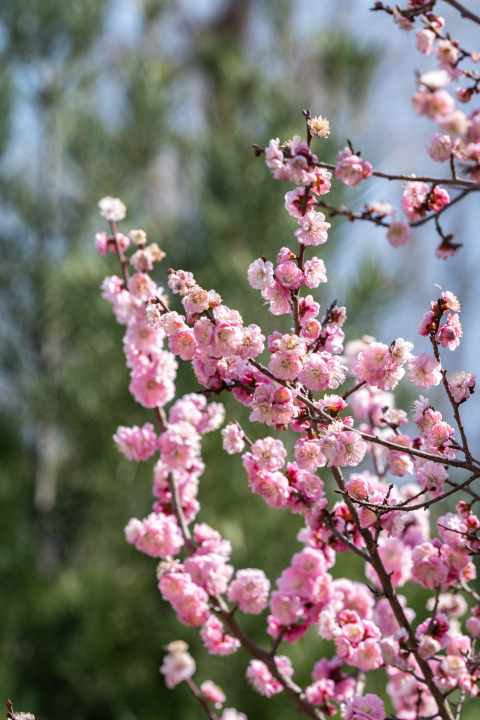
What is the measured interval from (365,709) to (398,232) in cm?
46

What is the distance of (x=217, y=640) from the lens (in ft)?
2.27

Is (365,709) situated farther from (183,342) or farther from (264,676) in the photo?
(183,342)

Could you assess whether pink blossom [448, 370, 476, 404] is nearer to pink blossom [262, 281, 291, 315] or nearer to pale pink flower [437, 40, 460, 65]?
pink blossom [262, 281, 291, 315]

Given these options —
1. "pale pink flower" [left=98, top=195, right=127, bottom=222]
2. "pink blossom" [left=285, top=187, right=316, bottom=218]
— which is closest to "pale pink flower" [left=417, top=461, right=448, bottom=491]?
"pink blossom" [left=285, top=187, right=316, bottom=218]

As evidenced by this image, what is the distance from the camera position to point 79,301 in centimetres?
240

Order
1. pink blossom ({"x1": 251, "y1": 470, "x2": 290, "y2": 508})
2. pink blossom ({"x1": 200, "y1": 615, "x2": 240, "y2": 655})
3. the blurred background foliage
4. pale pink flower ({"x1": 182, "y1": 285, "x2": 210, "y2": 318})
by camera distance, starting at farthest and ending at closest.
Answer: the blurred background foliage, pink blossom ({"x1": 200, "y1": 615, "x2": 240, "y2": 655}), pink blossom ({"x1": 251, "y1": 470, "x2": 290, "y2": 508}), pale pink flower ({"x1": 182, "y1": 285, "x2": 210, "y2": 318})

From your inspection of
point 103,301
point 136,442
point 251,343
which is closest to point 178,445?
point 136,442

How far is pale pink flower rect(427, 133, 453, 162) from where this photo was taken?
1.72ft

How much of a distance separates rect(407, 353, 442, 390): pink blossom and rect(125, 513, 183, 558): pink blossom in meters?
0.35

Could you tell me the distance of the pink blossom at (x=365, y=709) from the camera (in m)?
0.53

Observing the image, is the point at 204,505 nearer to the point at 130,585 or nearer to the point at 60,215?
the point at 130,585

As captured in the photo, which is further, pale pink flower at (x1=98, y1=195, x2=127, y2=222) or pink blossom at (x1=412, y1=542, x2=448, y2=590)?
pale pink flower at (x1=98, y1=195, x2=127, y2=222)

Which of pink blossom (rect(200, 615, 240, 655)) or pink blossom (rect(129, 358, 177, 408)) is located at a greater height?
pink blossom (rect(129, 358, 177, 408))

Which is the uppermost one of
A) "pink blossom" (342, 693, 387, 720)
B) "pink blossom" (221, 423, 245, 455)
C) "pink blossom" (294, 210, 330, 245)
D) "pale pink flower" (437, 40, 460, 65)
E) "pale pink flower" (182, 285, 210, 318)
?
"pale pink flower" (437, 40, 460, 65)
